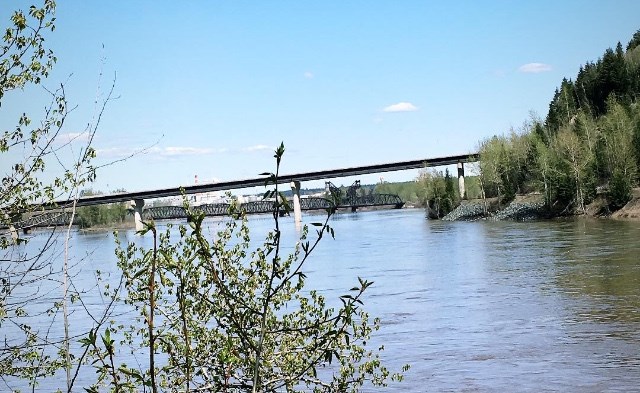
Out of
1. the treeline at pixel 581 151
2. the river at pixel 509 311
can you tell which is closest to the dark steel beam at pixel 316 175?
the treeline at pixel 581 151

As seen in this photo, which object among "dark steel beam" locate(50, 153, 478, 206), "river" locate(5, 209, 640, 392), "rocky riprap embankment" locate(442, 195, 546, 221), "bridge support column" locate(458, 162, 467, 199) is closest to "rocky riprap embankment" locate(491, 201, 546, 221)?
"rocky riprap embankment" locate(442, 195, 546, 221)

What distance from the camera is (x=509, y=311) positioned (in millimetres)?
25703

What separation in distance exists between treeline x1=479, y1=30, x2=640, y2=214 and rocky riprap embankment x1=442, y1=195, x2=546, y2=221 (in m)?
1.68

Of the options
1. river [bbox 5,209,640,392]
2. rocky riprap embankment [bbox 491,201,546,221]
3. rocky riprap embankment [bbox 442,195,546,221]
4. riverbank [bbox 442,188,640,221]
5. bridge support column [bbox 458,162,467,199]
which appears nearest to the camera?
river [bbox 5,209,640,392]

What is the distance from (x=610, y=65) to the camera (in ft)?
359

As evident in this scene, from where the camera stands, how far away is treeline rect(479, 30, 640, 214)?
76.8 m

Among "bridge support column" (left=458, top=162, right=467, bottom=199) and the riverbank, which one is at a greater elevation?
"bridge support column" (left=458, top=162, right=467, bottom=199)

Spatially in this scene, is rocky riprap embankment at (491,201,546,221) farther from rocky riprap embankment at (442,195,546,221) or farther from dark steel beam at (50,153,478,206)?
dark steel beam at (50,153,478,206)

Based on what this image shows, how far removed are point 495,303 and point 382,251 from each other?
2713 centimetres

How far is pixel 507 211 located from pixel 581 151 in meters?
13.7

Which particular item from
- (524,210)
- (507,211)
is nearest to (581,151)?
(524,210)

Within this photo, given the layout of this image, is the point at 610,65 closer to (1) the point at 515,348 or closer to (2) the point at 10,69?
(1) the point at 515,348

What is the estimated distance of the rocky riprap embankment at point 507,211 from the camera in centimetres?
8462

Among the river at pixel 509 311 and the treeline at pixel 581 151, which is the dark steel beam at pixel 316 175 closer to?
the treeline at pixel 581 151
